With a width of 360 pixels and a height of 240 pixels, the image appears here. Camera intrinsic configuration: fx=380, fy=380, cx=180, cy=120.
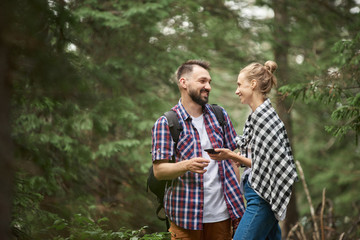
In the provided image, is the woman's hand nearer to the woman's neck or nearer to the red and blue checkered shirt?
the red and blue checkered shirt

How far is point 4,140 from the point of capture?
178 cm

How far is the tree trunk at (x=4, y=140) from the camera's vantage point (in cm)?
176

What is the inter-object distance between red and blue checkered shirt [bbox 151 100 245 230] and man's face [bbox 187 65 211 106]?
8.3 inches

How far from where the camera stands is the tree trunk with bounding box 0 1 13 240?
1764 millimetres

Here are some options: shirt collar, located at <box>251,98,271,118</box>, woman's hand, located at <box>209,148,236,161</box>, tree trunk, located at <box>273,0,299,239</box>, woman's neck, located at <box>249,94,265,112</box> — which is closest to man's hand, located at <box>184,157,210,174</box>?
woman's hand, located at <box>209,148,236,161</box>

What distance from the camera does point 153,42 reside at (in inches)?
314

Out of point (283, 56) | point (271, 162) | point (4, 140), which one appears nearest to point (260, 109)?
point (271, 162)

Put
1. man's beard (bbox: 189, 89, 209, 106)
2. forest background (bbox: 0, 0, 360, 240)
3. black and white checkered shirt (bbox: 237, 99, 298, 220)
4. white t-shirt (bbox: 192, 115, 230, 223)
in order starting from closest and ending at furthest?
black and white checkered shirt (bbox: 237, 99, 298, 220)
white t-shirt (bbox: 192, 115, 230, 223)
man's beard (bbox: 189, 89, 209, 106)
forest background (bbox: 0, 0, 360, 240)

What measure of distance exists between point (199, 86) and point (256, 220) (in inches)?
59.8

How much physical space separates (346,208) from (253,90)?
1023cm

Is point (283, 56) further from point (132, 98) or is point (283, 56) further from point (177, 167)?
point (177, 167)

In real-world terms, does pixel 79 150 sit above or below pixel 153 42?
below

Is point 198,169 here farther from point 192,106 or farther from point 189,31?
point 189,31

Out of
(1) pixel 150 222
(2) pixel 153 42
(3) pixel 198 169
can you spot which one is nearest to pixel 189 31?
(2) pixel 153 42
